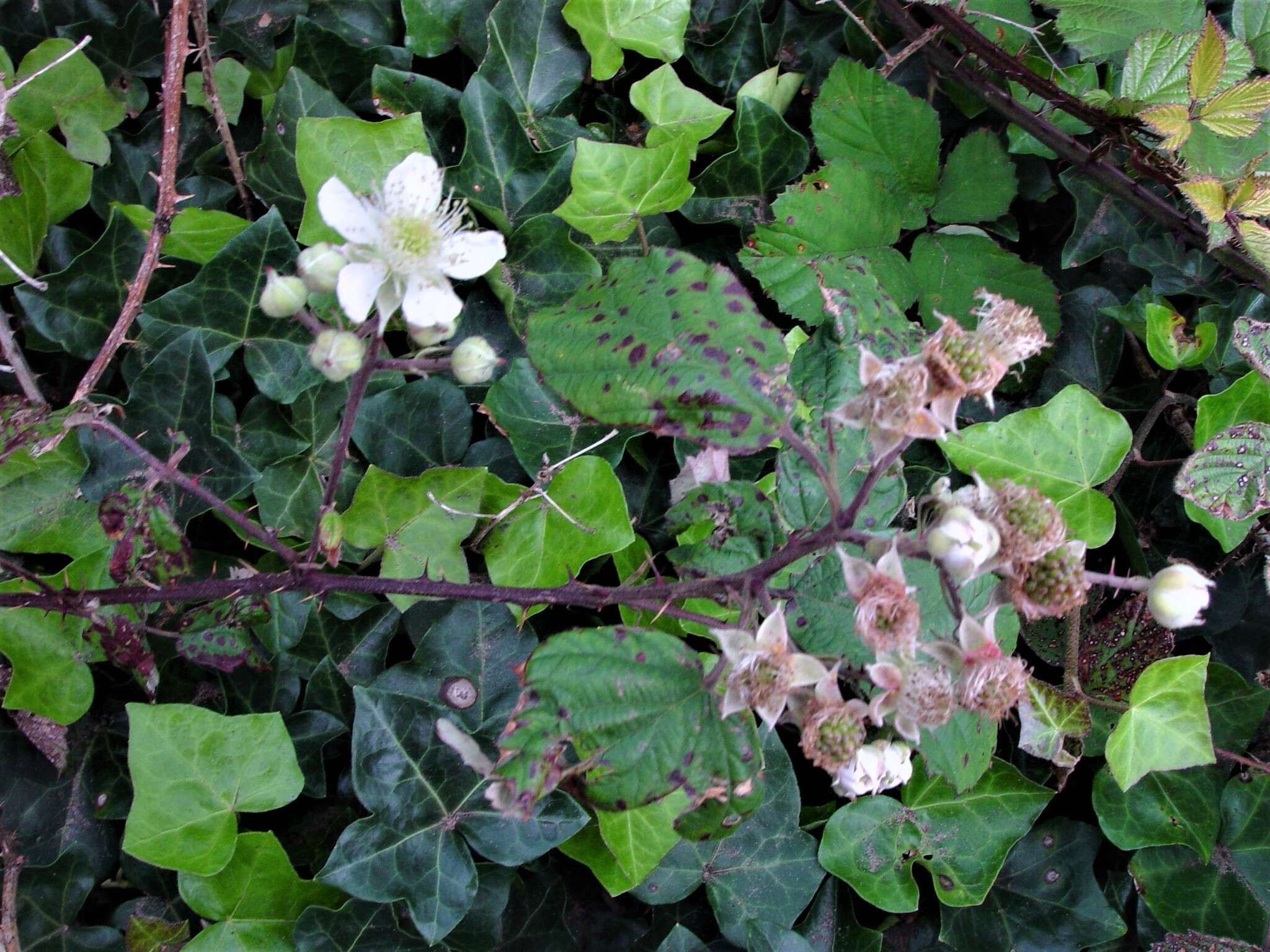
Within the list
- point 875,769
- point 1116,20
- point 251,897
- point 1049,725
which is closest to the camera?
point 875,769

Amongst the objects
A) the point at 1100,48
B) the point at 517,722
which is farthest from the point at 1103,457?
the point at 517,722

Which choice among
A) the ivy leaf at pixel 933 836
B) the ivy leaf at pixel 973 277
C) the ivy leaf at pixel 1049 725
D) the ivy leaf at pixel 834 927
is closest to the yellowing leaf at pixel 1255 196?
the ivy leaf at pixel 973 277

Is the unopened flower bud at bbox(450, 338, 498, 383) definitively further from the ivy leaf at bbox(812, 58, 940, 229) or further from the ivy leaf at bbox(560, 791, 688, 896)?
the ivy leaf at bbox(812, 58, 940, 229)

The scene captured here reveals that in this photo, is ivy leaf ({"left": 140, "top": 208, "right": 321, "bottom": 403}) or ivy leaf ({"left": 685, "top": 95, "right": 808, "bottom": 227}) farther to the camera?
ivy leaf ({"left": 685, "top": 95, "right": 808, "bottom": 227})

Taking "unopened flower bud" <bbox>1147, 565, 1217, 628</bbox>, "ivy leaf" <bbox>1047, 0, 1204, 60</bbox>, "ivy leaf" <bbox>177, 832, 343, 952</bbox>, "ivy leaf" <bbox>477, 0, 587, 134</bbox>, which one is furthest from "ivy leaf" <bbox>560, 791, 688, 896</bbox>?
"ivy leaf" <bbox>1047, 0, 1204, 60</bbox>

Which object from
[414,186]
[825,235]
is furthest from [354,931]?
[825,235]

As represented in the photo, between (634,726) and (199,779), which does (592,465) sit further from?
(199,779)

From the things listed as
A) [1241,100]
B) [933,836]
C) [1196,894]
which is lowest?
[1196,894]
